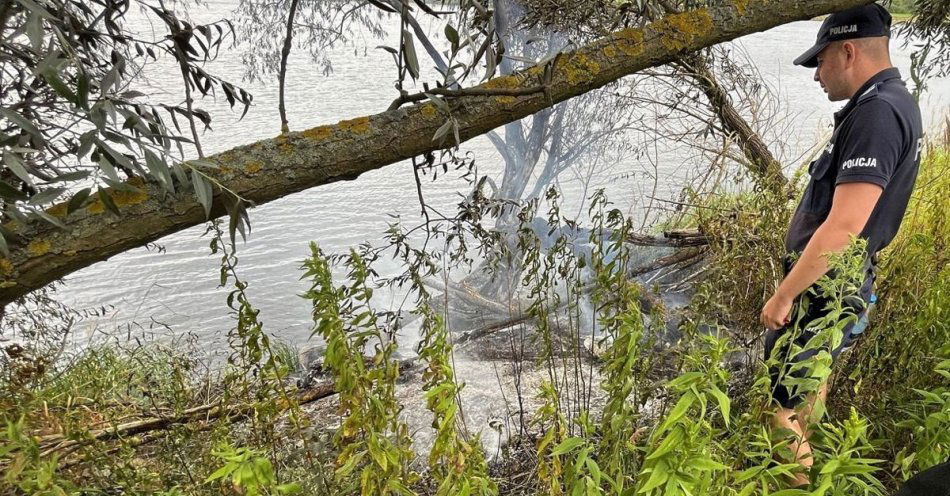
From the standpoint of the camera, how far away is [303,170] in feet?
4.31

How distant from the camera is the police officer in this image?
5.73 feet

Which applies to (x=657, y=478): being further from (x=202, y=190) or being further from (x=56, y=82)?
(x=56, y=82)

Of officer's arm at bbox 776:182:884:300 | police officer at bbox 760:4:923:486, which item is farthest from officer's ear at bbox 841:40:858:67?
officer's arm at bbox 776:182:884:300

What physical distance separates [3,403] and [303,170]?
90cm

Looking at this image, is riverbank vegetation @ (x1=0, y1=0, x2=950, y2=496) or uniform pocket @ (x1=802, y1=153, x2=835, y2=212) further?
uniform pocket @ (x1=802, y1=153, x2=835, y2=212)

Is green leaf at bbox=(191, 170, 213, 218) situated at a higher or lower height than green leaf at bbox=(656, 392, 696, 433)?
higher

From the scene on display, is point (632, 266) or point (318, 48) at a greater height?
point (318, 48)

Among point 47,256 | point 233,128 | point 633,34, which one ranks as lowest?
point 47,256

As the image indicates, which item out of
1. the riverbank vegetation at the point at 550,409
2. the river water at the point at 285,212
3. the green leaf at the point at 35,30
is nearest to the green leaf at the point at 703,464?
the riverbank vegetation at the point at 550,409

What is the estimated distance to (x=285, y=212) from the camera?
4.89 meters

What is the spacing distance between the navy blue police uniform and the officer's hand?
1.4 inches

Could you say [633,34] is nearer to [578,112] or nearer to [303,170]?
[303,170]

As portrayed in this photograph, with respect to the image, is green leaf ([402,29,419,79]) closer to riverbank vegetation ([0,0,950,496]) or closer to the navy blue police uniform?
riverbank vegetation ([0,0,950,496])

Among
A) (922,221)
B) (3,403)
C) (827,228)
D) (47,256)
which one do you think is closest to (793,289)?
(827,228)
